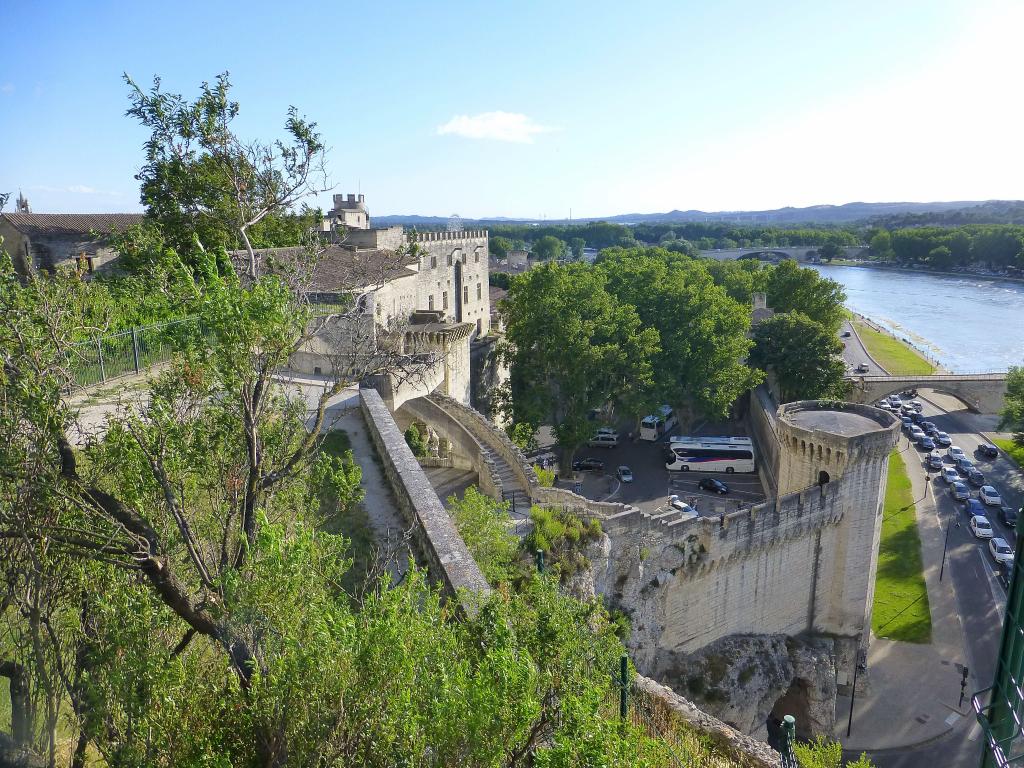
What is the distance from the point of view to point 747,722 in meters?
20.1

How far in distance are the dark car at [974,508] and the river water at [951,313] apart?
94.0ft

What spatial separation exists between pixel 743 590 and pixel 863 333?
59.2 metres

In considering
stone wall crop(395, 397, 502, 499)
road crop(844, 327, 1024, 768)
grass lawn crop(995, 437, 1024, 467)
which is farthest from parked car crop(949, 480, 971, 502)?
stone wall crop(395, 397, 502, 499)

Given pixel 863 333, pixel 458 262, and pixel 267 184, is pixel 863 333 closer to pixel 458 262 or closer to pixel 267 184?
pixel 458 262

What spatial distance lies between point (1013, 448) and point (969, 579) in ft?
58.5

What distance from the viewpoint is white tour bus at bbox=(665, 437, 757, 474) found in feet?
112

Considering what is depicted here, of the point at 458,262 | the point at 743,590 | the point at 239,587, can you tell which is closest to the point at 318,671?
the point at 239,587

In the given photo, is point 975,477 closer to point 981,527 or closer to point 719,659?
point 981,527

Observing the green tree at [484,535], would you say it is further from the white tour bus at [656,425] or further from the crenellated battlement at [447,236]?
the crenellated battlement at [447,236]

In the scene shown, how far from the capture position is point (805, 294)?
50.7 m

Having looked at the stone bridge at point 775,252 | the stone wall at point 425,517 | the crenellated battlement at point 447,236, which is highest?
the crenellated battlement at point 447,236

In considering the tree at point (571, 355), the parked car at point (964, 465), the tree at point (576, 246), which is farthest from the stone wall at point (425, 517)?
the tree at point (576, 246)

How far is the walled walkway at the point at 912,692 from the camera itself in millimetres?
20844

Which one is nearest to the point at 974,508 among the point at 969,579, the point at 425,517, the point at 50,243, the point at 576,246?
the point at 969,579
